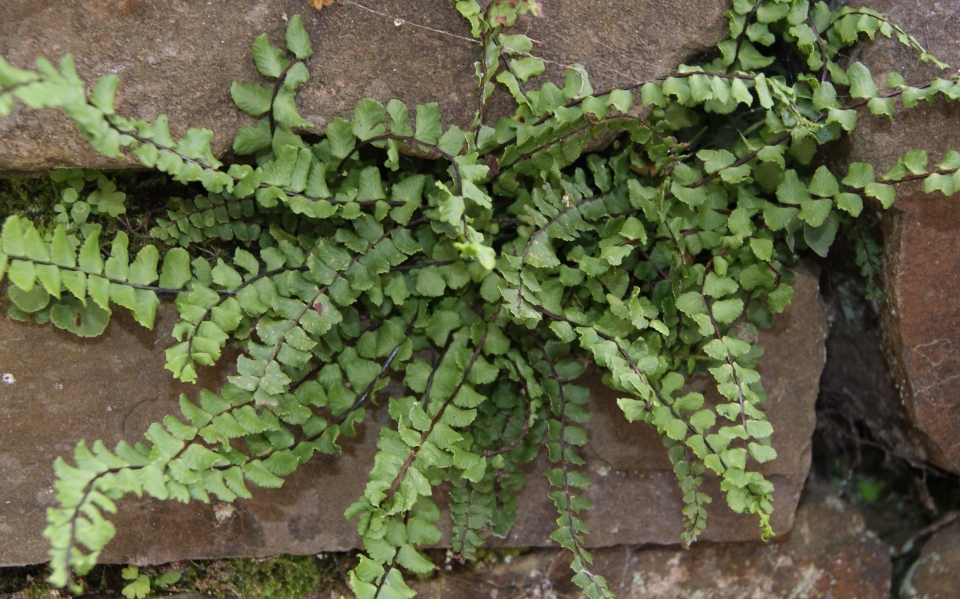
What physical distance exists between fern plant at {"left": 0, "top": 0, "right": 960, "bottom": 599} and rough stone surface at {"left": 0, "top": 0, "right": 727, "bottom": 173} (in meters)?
0.09

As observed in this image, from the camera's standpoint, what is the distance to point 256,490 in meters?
2.92

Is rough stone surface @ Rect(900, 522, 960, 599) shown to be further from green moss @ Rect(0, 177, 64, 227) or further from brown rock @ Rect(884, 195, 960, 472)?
green moss @ Rect(0, 177, 64, 227)

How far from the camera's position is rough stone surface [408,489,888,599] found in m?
3.28

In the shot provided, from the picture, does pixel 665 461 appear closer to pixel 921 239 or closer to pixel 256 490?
pixel 921 239

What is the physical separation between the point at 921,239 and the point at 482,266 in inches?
66.7

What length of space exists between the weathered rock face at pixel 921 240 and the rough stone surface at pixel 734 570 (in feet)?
2.06

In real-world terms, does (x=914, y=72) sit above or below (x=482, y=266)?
above

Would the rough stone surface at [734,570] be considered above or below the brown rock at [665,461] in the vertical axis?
below

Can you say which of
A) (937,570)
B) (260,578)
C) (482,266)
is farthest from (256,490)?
(937,570)

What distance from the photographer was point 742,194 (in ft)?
8.93

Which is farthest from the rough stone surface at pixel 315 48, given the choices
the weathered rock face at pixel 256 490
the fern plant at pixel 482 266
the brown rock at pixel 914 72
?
the weathered rock face at pixel 256 490

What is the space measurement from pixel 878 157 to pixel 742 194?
1.63 ft

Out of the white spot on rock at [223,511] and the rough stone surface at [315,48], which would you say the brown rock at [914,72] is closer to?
the rough stone surface at [315,48]

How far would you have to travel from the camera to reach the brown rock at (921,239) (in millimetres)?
2650
